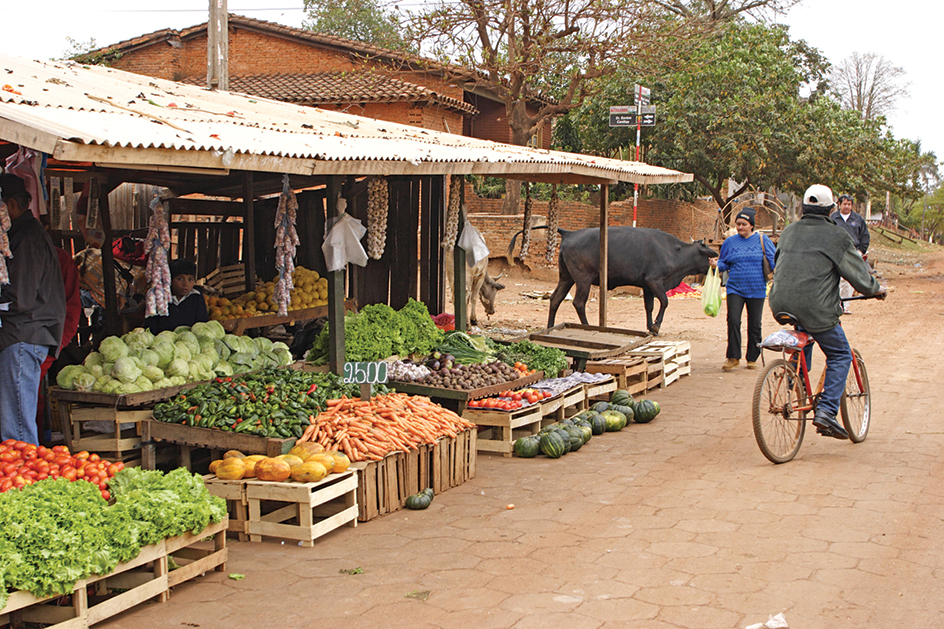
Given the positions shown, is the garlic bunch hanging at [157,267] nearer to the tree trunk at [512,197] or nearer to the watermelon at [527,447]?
the watermelon at [527,447]

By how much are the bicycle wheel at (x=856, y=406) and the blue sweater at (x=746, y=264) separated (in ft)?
11.3

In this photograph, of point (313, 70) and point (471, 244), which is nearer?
point (471, 244)

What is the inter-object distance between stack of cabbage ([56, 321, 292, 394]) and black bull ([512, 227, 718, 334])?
667 cm

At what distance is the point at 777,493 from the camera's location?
242 inches

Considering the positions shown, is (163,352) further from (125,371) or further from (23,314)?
(23,314)

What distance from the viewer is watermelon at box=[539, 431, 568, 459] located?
288 inches

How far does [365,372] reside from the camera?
6105 mm

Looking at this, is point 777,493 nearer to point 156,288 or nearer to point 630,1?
point 156,288

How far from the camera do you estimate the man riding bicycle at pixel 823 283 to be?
6766 millimetres

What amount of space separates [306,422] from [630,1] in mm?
16834

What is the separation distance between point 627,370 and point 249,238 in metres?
4.87

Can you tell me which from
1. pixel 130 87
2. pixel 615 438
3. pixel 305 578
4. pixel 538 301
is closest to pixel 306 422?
pixel 305 578

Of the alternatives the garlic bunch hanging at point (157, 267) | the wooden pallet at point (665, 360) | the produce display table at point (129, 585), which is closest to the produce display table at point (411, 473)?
the produce display table at point (129, 585)

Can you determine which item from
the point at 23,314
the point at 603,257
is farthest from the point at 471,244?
the point at 23,314
